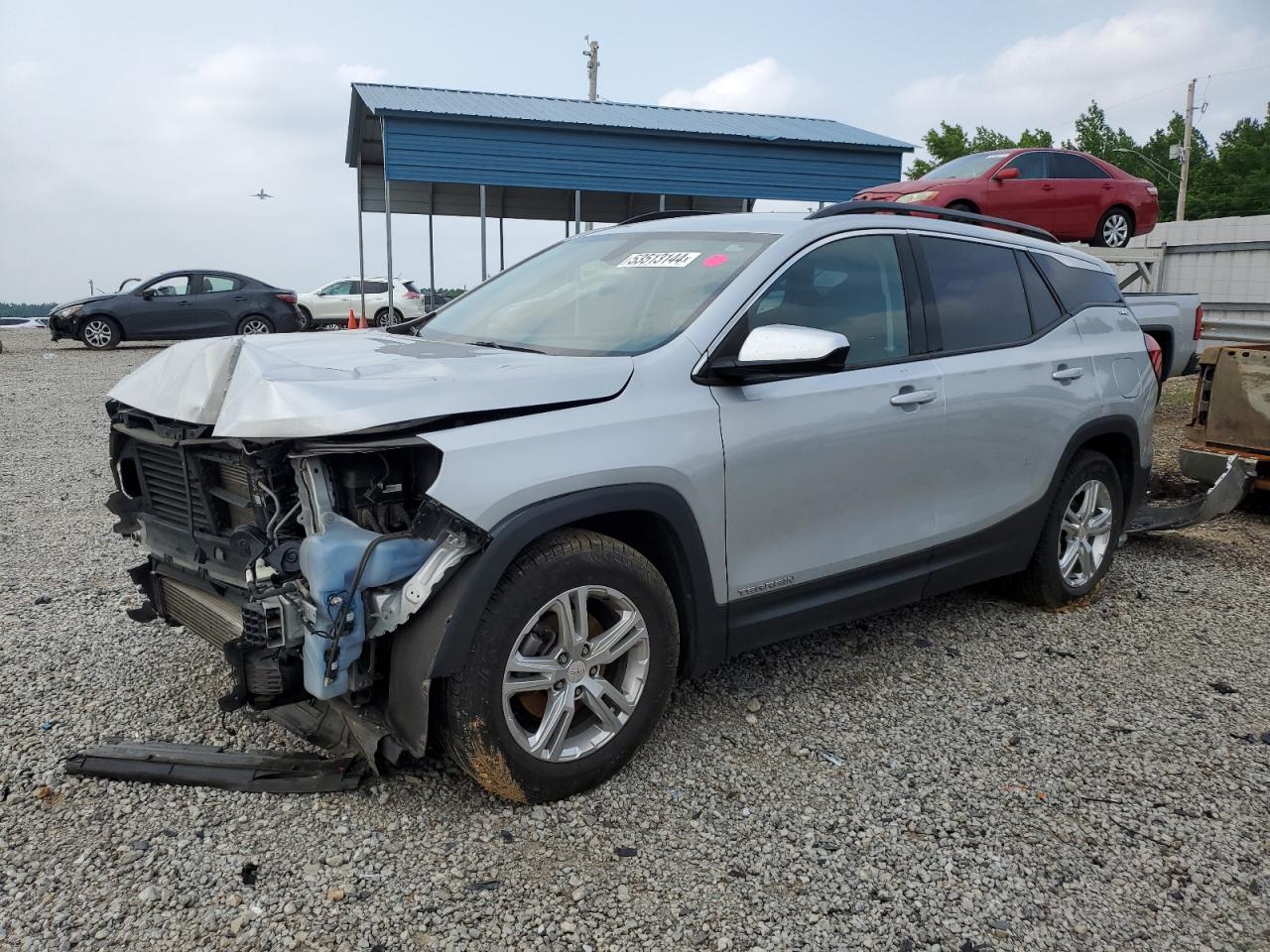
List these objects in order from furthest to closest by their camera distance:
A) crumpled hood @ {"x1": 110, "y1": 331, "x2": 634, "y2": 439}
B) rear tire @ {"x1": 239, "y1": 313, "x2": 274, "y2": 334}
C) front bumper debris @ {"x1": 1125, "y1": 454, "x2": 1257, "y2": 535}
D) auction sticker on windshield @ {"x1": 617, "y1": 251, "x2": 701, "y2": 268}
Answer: rear tire @ {"x1": 239, "y1": 313, "x2": 274, "y2": 334}
front bumper debris @ {"x1": 1125, "y1": 454, "x2": 1257, "y2": 535}
auction sticker on windshield @ {"x1": 617, "y1": 251, "x2": 701, "y2": 268}
crumpled hood @ {"x1": 110, "y1": 331, "x2": 634, "y2": 439}

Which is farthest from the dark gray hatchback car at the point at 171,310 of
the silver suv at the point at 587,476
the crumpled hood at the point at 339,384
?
the crumpled hood at the point at 339,384

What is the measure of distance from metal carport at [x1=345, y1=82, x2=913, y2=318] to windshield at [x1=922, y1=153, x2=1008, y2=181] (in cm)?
788

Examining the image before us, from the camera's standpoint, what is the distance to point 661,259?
3.78 meters

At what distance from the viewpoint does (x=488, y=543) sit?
8.68 feet

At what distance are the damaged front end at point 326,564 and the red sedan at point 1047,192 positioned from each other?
9.87m

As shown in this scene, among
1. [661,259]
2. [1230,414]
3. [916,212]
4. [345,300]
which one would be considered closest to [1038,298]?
[916,212]

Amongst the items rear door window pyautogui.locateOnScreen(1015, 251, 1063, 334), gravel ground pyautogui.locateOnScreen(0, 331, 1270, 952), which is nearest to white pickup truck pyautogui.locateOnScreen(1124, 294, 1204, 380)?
rear door window pyautogui.locateOnScreen(1015, 251, 1063, 334)

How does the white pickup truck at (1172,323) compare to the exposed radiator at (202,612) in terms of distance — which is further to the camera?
the white pickup truck at (1172,323)

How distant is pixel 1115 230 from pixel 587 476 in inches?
494

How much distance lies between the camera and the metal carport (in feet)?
57.0

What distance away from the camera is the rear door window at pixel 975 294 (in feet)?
13.4

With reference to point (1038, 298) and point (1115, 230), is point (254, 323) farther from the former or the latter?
point (1038, 298)

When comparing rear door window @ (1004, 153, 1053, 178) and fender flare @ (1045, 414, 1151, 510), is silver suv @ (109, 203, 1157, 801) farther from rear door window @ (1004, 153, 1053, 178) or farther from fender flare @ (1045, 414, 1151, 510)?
rear door window @ (1004, 153, 1053, 178)

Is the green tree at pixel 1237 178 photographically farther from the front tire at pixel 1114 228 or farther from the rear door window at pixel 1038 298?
the rear door window at pixel 1038 298
